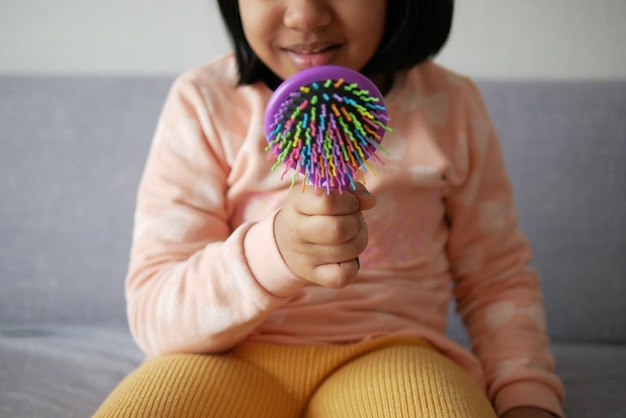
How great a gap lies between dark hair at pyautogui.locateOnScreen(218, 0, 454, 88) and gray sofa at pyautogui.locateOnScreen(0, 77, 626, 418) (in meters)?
0.35

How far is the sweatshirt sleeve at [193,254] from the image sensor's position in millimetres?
578

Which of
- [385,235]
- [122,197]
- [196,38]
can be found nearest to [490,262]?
[385,235]

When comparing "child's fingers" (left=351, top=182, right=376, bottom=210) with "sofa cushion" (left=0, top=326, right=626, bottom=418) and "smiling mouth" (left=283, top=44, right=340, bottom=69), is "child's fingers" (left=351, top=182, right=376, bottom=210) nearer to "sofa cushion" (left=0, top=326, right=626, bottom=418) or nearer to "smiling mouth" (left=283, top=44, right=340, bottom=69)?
"smiling mouth" (left=283, top=44, right=340, bottom=69)

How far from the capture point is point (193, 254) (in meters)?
0.67

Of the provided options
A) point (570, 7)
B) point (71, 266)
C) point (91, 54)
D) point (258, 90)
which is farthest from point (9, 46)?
point (570, 7)

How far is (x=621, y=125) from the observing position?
3.26 feet

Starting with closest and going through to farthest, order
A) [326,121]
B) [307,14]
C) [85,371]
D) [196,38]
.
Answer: [326,121] → [307,14] → [85,371] → [196,38]

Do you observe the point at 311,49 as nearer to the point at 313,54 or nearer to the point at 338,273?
the point at 313,54

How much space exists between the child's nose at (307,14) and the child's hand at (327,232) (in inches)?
6.4

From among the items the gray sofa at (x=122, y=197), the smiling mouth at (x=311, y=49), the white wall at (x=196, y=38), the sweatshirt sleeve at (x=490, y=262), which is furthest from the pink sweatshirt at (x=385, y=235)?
the white wall at (x=196, y=38)

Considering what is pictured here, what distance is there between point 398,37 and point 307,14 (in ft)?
0.49

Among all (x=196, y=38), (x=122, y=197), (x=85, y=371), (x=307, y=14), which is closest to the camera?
(x=307, y=14)

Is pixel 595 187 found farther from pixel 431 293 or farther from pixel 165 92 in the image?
pixel 165 92

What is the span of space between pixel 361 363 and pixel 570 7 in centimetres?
81
